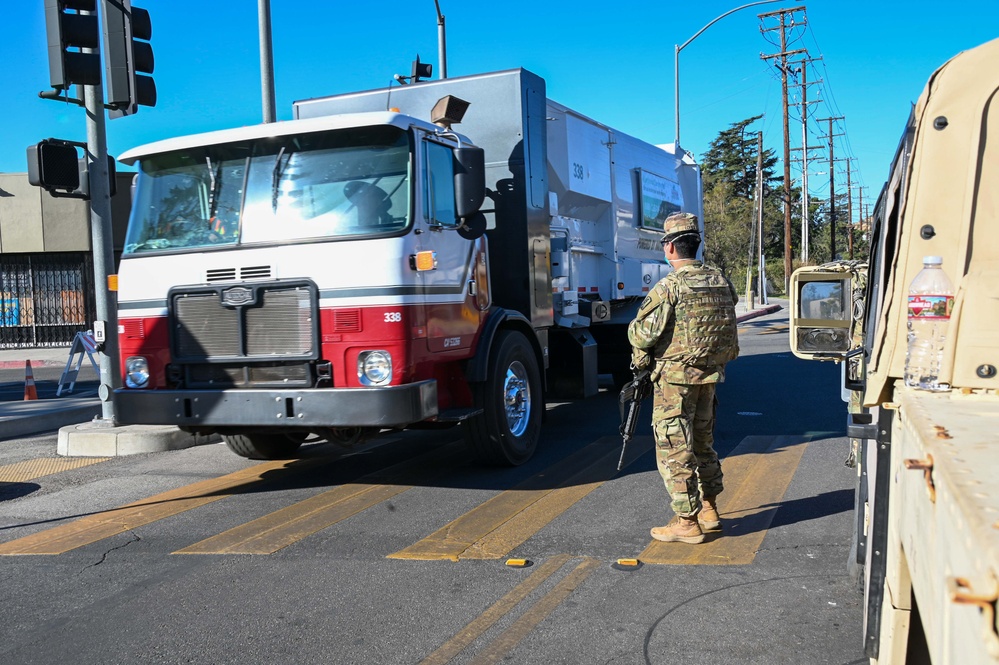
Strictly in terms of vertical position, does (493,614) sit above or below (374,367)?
below

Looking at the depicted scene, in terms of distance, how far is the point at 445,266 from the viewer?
662 cm

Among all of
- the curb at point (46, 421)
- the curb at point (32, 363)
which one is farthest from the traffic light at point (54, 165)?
the curb at point (32, 363)

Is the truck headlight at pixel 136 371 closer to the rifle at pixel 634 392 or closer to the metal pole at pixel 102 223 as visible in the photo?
the metal pole at pixel 102 223

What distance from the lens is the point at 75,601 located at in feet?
14.9

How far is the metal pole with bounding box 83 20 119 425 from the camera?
897cm

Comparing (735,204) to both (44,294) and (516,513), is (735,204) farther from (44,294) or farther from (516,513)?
(516,513)

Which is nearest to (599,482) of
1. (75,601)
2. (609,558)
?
(609,558)

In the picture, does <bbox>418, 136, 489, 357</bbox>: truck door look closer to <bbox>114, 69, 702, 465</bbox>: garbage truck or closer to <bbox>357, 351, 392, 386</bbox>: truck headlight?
<bbox>114, 69, 702, 465</bbox>: garbage truck

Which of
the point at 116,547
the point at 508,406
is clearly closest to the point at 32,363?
the point at 508,406

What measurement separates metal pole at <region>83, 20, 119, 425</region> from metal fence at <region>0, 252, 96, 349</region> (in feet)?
51.4

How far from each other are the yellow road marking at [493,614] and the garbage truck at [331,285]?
157 cm

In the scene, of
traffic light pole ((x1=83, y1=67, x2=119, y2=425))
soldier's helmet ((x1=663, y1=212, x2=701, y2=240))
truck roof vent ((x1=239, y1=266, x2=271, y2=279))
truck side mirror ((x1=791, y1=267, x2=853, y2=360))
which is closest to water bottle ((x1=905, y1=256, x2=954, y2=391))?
truck side mirror ((x1=791, y1=267, x2=853, y2=360))

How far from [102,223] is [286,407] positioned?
4.35 m

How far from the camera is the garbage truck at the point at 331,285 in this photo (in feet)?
19.9
